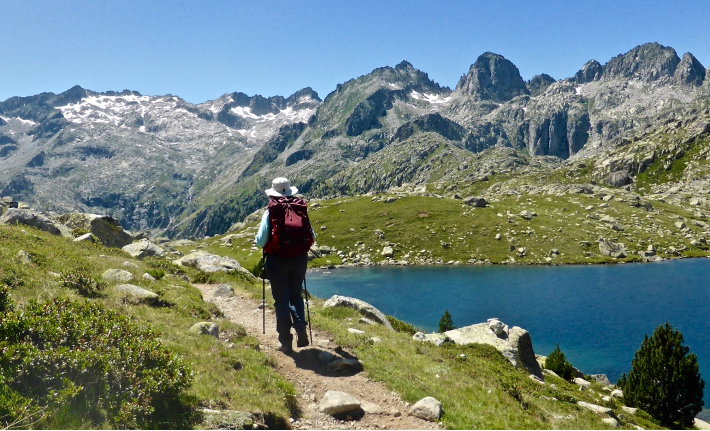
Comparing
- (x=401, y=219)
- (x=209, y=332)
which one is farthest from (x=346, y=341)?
(x=401, y=219)

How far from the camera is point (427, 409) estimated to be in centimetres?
891

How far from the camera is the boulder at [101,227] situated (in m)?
33.0

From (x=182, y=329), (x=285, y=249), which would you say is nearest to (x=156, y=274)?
(x=182, y=329)

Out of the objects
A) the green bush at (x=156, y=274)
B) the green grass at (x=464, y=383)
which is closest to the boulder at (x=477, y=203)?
the green grass at (x=464, y=383)

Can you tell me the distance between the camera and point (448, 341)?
19531 mm

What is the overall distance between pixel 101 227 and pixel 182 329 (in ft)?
88.6

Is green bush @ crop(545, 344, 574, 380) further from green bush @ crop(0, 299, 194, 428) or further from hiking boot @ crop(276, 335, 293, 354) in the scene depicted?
green bush @ crop(0, 299, 194, 428)

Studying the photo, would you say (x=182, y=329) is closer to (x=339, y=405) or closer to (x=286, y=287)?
(x=286, y=287)

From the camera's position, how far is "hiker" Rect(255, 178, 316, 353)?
1193cm

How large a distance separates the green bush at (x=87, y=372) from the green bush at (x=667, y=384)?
26715mm

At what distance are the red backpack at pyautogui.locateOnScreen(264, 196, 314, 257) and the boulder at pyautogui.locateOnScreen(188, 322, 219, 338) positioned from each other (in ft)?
11.8

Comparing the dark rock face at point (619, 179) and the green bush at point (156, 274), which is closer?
the green bush at point (156, 274)

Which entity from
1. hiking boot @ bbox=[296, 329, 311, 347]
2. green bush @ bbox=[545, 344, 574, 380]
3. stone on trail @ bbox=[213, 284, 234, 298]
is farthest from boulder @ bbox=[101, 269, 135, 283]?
green bush @ bbox=[545, 344, 574, 380]

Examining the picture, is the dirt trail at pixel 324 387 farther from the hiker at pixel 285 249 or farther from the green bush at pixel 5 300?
the green bush at pixel 5 300
